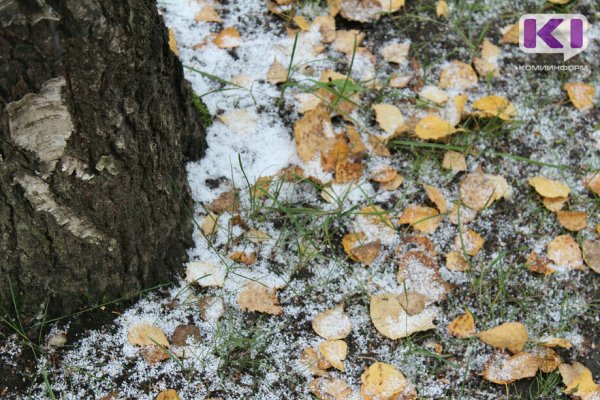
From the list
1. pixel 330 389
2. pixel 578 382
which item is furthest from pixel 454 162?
pixel 330 389

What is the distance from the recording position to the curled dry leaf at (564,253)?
7.18 ft

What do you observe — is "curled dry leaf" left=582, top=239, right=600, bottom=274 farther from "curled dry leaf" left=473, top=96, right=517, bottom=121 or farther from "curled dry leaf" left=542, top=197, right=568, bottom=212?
"curled dry leaf" left=473, top=96, right=517, bottom=121

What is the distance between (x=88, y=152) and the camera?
1.52m

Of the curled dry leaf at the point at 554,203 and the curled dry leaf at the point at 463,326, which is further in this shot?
the curled dry leaf at the point at 554,203

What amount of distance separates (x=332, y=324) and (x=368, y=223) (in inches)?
15.0

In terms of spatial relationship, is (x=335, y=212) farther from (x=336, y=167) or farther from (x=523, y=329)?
(x=523, y=329)

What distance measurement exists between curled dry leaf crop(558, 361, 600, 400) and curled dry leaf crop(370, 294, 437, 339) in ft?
1.37

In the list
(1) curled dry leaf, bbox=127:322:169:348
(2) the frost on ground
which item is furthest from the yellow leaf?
(1) curled dry leaf, bbox=127:322:169:348

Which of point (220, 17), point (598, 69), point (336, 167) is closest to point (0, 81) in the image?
point (336, 167)

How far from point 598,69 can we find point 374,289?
54.9 inches

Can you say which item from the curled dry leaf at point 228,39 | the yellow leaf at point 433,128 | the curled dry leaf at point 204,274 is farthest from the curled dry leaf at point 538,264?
the curled dry leaf at point 228,39

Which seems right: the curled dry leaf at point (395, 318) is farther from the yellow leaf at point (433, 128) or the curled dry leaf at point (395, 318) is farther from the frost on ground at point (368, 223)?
the yellow leaf at point (433, 128)

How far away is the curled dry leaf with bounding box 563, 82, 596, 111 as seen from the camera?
2529 millimetres

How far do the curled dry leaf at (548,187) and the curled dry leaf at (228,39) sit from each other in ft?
3.91
